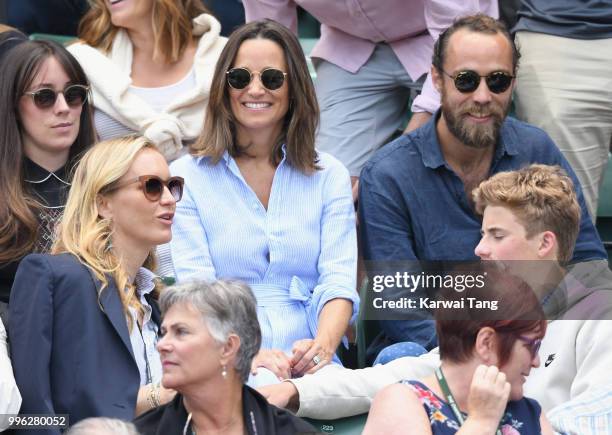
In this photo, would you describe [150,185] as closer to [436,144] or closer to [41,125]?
[41,125]

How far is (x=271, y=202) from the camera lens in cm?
495

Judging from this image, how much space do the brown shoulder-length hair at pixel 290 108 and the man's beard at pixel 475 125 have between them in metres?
0.55

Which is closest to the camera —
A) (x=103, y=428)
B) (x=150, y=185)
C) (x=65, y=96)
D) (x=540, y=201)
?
(x=103, y=428)

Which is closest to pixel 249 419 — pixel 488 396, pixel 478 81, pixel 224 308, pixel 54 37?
pixel 224 308

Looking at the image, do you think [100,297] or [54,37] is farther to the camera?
[54,37]

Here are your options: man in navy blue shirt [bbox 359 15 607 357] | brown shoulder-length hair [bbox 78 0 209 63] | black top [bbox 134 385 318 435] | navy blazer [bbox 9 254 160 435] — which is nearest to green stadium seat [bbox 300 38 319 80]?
brown shoulder-length hair [bbox 78 0 209 63]

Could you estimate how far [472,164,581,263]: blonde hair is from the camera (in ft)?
15.1

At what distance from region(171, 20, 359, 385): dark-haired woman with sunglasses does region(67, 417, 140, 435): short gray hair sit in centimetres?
138

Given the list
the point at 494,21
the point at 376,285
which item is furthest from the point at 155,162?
the point at 494,21

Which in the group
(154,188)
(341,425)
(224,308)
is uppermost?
(154,188)

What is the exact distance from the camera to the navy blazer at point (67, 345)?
3883mm

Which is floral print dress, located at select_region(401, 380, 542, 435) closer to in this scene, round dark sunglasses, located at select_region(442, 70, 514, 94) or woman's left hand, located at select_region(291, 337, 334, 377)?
woman's left hand, located at select_region(291, 337, 334, 377)

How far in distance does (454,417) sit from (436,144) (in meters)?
1.95

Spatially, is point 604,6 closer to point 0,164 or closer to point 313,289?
point 313,289
